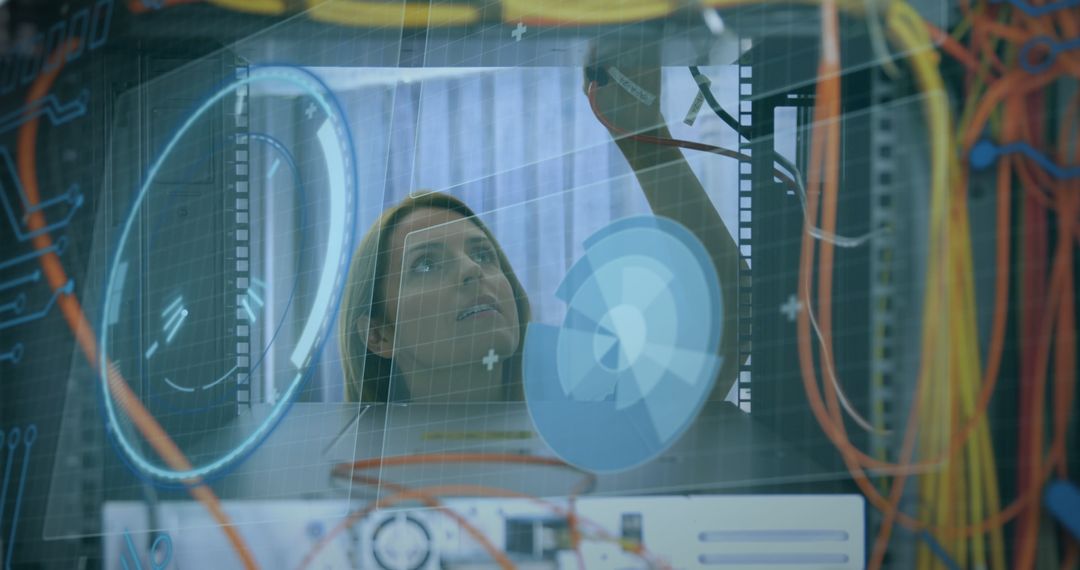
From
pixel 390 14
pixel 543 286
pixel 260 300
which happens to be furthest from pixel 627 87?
pixel 260 300

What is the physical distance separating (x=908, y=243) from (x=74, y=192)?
3.61 feet

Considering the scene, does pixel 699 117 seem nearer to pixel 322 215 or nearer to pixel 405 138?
pixel 405 138

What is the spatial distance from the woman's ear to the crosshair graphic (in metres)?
0.05

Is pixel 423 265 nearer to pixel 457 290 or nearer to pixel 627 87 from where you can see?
pixel 457 290

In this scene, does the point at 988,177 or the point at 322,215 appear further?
the point at 322,215

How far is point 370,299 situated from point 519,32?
1.11 ft

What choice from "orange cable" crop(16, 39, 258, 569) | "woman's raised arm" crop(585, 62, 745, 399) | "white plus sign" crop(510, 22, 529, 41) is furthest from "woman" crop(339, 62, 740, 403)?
"orange cable" crop(16, 39, 258, 569)

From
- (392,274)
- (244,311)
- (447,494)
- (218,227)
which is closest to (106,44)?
(218,227)

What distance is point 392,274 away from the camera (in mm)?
1184

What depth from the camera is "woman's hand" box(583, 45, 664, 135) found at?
1049mm

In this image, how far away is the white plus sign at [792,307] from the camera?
959mm

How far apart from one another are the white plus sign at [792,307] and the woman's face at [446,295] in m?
0.28

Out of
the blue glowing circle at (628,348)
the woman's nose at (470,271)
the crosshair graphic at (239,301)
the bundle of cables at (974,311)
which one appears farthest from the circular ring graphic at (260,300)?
the bundle of cables at (974,311)

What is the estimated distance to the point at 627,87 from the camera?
3.48 feet
